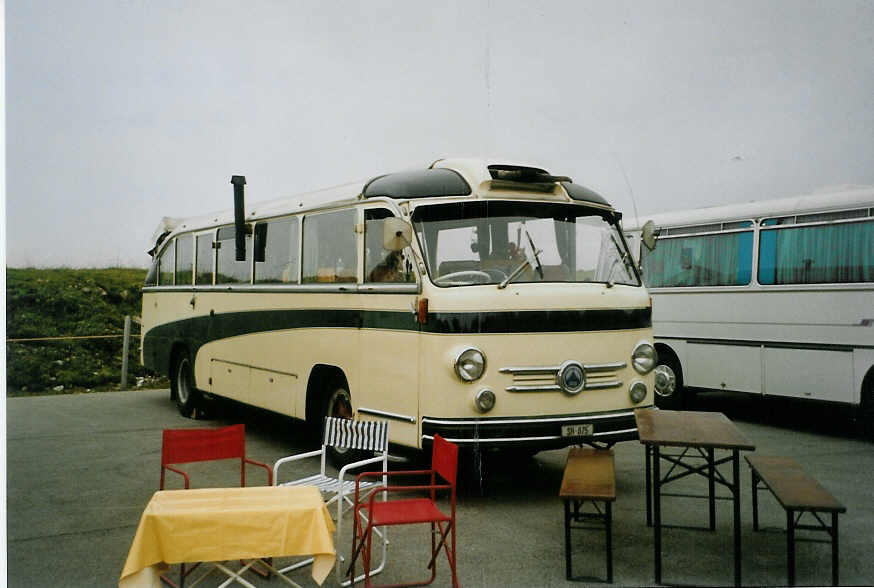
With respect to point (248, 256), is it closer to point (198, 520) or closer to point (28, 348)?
point (28, 348)

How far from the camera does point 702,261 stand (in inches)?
478

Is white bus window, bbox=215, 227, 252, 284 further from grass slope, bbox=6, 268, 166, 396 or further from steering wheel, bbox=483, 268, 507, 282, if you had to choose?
steering wheel, bbox=483, 268, 507, 282

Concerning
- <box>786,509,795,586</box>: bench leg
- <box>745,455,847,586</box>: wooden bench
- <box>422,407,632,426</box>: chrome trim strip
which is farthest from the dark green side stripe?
<box>786,509,795,586</box>: bench leg

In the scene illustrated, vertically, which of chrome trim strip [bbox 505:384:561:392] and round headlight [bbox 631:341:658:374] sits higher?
round headlight [bbox 631:341:658:374]

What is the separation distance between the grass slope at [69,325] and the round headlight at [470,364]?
11.5ft

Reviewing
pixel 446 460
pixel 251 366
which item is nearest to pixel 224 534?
pixel 446 460

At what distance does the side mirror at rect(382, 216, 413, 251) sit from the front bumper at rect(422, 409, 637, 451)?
4.65 ft

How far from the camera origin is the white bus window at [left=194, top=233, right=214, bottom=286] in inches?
437

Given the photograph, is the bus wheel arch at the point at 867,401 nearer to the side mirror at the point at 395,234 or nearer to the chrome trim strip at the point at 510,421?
the chrome trim strip at the point at 510,421

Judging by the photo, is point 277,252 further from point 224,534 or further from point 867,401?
point 867,401

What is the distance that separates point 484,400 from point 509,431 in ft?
1.07

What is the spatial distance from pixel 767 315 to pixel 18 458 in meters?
8.94

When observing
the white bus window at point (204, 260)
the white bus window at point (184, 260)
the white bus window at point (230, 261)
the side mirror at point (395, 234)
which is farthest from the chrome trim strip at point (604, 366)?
the white bus window at point (184, 260)

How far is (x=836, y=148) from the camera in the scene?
7.64 meters
